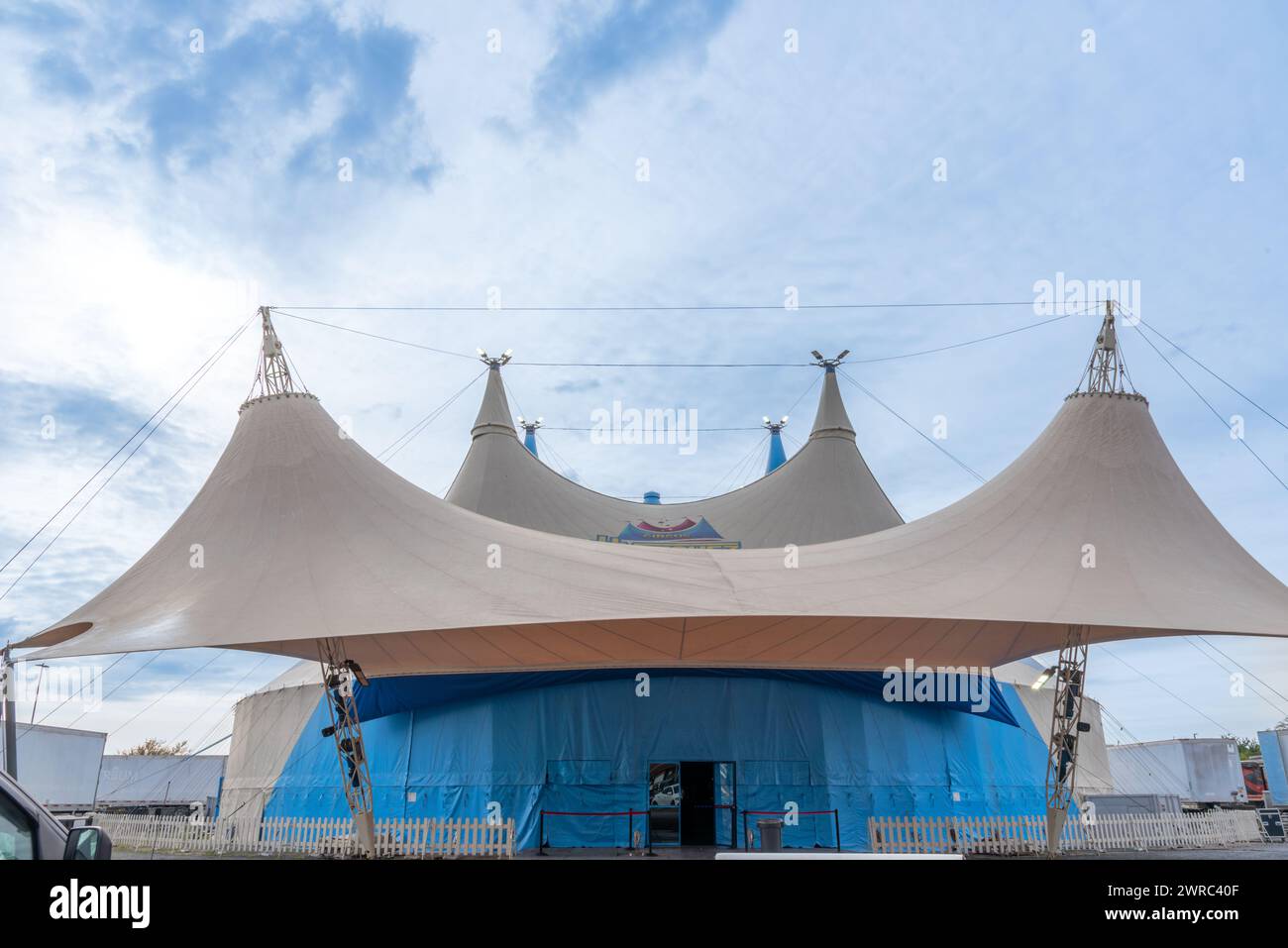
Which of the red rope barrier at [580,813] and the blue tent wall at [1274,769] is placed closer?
the red rope barrier at [580,813]

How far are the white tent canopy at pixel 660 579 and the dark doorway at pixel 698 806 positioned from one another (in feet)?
7.10

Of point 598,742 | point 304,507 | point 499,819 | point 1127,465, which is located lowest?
point 499,819

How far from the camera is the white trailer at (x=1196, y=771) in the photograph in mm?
26156

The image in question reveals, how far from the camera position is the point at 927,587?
13523 millimetres

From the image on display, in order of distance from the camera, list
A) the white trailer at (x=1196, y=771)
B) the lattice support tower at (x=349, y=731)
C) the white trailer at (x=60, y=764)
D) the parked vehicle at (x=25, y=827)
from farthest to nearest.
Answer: the white trailer at (x=1196, y=771) < the white trailer at (x=60, y=764) < the lattice support tower at (x=349, y=731) < the parked vehicle at (x=25, y=827)

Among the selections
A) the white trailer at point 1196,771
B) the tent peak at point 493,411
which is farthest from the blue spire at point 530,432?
the white trailer at point 1196,771

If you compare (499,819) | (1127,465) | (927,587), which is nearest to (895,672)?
(927,587)

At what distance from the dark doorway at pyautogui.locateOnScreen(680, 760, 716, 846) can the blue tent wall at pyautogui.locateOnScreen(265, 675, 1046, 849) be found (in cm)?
35

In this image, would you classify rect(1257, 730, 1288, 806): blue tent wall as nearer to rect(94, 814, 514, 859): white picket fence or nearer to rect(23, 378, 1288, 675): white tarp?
rect(23, 378, 1288, 675): white tarp

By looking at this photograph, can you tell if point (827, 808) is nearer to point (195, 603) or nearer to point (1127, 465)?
point (1127, 465)

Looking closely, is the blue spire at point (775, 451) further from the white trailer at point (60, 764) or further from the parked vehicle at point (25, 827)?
the parked vehicle at point (25, 827)

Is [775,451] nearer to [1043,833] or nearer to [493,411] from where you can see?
[493,411]

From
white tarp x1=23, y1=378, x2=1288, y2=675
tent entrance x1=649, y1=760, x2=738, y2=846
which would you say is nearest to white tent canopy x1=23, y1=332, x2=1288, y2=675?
white tarp x1=23, y1=378, x2=1288, y2=675
